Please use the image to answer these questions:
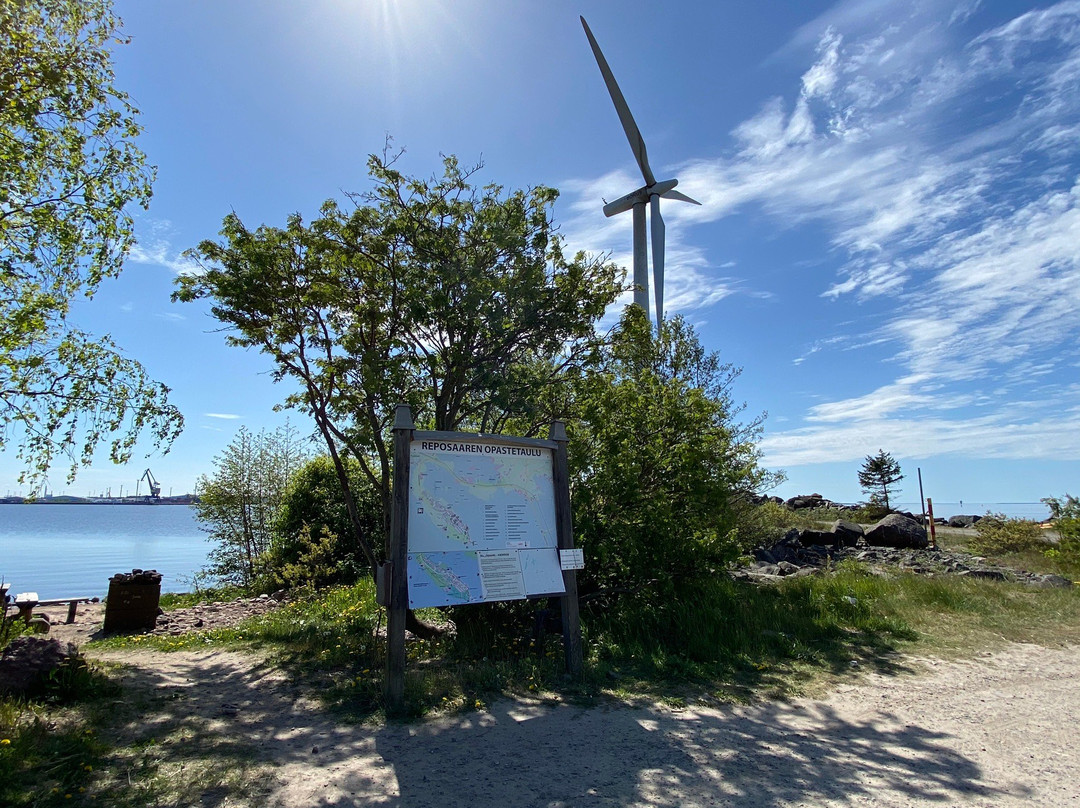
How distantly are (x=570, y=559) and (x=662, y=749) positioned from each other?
2.52 meters

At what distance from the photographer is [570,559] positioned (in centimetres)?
720

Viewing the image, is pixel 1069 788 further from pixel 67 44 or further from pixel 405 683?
pixel 67 44

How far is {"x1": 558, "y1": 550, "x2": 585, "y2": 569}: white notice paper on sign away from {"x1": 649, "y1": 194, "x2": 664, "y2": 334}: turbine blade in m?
13.7

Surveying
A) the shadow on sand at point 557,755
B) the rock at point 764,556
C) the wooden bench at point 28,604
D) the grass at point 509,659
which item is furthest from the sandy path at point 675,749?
the rock at point 764,556

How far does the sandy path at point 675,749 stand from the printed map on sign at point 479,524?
3.93 feet

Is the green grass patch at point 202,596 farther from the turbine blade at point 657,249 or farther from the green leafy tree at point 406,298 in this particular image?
the turbine blade at point 657,249

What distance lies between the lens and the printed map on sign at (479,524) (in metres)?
6.34

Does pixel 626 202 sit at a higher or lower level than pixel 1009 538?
higher

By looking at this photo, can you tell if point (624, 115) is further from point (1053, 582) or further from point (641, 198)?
point (1053, 582)

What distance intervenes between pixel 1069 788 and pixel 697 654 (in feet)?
13.0

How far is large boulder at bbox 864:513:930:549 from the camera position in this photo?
2389cm

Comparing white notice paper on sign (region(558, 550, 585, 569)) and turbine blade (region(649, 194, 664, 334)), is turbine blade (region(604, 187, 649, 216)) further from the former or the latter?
white notice paper on sign (region(558, 550, 585, 569))

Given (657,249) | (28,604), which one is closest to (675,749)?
(28,604)

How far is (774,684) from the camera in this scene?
22.4 ft
